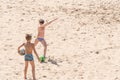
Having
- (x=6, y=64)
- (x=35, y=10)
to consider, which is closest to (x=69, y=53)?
(x=6, y=64)

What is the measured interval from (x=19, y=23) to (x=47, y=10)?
2.57 m

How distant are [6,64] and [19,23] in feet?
16.5

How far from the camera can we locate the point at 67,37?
16141 mm

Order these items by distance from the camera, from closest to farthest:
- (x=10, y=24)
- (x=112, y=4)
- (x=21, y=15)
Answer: (x=10, y=24)
(x=21, y=15)
(x=112, y=4)

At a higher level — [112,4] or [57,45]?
[112,4]

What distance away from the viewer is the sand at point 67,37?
12.5 m

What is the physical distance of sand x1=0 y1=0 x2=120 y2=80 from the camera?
12500 millimetres

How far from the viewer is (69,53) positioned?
14.3 meters

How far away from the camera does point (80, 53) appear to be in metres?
14.3

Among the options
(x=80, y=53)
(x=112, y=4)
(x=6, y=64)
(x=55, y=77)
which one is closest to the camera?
(x=55, y=77)

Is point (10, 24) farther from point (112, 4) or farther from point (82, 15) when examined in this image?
point (112, 4)

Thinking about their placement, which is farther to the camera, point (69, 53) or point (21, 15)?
point (21, 15)

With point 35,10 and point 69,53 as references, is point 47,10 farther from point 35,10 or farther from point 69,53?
point 69,53

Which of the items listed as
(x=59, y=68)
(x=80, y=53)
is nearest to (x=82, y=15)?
(x=80, y=53)
